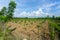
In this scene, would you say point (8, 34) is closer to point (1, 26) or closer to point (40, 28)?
point (1, 26)

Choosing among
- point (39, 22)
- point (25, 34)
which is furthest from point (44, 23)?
point (25, 34)

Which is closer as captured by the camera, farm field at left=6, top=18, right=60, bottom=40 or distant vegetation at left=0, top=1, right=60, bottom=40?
distant vegetation at left=0, top=1, right=60, bottom=40

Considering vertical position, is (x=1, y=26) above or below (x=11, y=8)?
below

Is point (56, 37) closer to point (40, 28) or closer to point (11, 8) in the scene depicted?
point (40, 28)

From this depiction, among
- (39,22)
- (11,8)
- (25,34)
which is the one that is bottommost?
(25,34)

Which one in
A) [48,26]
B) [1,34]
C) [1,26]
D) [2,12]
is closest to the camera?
[1,34]

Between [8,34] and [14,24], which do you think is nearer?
[8,34]

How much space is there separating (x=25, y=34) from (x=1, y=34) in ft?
4.39

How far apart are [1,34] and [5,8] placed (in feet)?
9.19

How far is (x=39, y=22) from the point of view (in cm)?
619

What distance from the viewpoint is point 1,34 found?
4883mm

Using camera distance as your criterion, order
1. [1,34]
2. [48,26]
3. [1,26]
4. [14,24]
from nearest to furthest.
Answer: [1,34], [1,26], [48,26], [14,24]

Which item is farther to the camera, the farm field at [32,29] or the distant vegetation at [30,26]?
the farm field at [32,29]

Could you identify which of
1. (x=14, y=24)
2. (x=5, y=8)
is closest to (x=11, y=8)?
(x=5, y=8)
